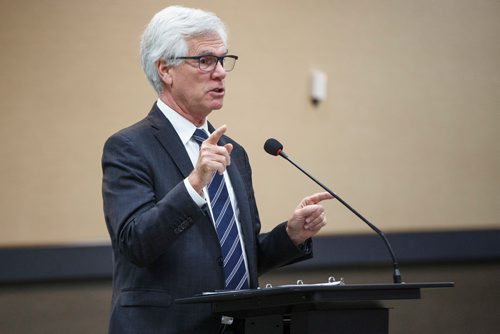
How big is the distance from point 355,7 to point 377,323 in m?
3.12

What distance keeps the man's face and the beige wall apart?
6.90ft

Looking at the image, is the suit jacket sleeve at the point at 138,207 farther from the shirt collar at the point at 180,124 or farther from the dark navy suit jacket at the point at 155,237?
the shirt collar at the point at 180,124

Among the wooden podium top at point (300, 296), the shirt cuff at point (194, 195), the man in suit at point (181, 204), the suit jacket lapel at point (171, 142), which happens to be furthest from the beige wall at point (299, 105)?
the wooden podium top at point (300, 296)

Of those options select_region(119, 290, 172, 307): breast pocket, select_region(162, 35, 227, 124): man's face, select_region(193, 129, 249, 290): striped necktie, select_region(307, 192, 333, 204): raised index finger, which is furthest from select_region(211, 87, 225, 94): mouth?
select_region(119, 290, 172, 307): breast pocket

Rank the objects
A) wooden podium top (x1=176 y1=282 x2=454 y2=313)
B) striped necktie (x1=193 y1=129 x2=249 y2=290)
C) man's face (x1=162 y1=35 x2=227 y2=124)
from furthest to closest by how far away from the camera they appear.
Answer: man's face (x1=162 y1=35 x2=227 y2=124), striped necktie (x1=193 y1=129 x2=249 y2=290), wooden podium top (x1=176 y1=282 x2=454 y2=313)

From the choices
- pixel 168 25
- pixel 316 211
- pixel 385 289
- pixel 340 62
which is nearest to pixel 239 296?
pixel 385 289

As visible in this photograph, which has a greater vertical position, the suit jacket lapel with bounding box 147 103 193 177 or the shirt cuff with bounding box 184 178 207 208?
the suit jacket lapel with bounding box 147 103 193 177

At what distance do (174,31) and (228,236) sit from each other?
22.4 inches

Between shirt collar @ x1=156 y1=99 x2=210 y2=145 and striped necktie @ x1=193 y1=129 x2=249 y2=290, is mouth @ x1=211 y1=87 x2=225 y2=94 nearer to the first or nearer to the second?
shirt collar @ x1=156 y1=99 x2=210 y2=145

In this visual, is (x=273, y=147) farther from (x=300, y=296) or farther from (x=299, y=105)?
(x=299, y=105)

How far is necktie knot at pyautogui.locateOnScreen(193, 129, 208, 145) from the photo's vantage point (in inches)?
91.9

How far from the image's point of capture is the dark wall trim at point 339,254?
14.0 ft

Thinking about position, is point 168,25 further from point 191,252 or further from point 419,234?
point 419,234

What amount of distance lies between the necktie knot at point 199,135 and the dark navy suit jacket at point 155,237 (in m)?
0.08
